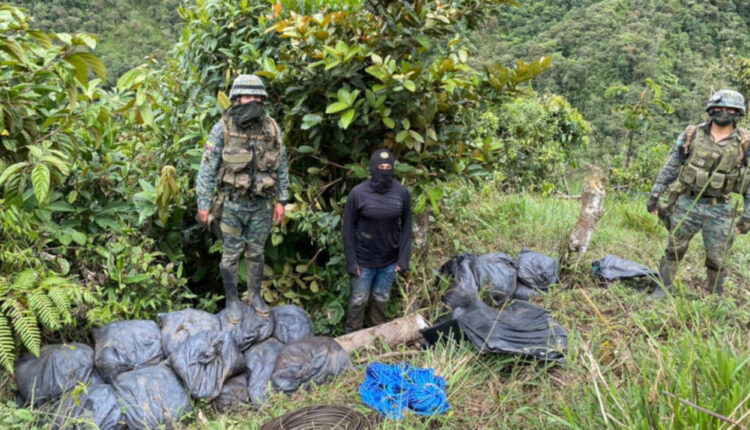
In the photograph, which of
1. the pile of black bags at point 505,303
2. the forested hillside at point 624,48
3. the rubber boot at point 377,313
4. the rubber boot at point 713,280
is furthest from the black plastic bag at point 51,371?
the forested hillside at point 624,48

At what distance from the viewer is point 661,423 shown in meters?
1.74

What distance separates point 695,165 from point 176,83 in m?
4.60

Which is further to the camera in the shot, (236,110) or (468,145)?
(468,145)

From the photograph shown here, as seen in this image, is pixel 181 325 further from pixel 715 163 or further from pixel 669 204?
pixel 715 163

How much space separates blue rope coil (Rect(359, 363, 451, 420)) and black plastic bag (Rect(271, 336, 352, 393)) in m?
0.31

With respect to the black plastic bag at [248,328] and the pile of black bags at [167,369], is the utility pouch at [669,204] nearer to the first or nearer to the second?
the pile of black bags at [167,369]

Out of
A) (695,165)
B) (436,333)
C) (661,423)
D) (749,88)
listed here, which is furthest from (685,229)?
(749,88)

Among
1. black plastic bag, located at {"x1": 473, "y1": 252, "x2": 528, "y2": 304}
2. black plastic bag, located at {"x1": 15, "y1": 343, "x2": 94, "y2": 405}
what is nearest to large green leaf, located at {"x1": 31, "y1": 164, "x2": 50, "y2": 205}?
black plastic bag, located at {"x1": 15, "y1": 343, "x2": 94, "y2": 405}

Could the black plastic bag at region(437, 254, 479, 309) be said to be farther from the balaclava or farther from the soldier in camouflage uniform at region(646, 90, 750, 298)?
the soldier in camouflage uniform at region(646, 90, 750, 298)

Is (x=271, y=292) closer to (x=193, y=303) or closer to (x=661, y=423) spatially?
(x=193, y=303)

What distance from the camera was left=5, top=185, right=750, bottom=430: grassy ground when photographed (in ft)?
6.13

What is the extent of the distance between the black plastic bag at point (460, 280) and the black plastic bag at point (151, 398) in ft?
7.55

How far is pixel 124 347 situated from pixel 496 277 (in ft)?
9.88

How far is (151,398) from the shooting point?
3.18 meters
